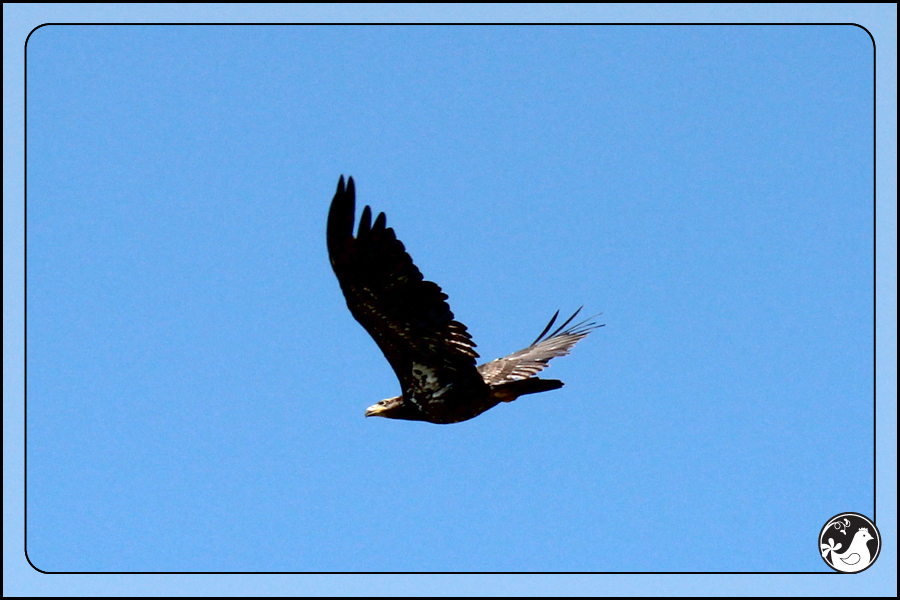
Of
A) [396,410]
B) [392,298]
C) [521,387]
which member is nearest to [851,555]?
[521,387]

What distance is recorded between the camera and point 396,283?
8.96m

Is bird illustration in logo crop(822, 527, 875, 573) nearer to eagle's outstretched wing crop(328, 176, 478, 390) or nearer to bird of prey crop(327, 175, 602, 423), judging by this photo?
bird of prey crop(327, 175, 602, 423)

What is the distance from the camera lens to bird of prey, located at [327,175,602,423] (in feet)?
28.5

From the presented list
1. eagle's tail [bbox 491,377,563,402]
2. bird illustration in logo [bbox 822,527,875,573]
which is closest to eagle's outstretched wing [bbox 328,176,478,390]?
eagle's tail [bbox 491,377,563,402]

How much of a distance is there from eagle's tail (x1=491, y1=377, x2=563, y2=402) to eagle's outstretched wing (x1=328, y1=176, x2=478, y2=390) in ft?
1.12

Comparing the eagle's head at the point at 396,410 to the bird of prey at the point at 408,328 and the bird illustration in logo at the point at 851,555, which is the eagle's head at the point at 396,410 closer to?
the bird of prey at the point at 408,328

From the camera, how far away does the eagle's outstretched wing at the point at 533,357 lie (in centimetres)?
1099

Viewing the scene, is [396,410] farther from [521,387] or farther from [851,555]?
[851,555]

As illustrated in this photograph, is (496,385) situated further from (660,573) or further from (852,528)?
(852,528)

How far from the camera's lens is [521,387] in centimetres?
947

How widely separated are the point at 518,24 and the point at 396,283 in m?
3.65

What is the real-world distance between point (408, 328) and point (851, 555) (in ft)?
17.8

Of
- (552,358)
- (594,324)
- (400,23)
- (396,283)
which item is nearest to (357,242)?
(396,283)

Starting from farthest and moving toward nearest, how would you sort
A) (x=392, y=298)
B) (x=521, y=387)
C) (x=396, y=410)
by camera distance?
(x=396, y=410) → (x=521, y=387) → (x=392, y=298)
